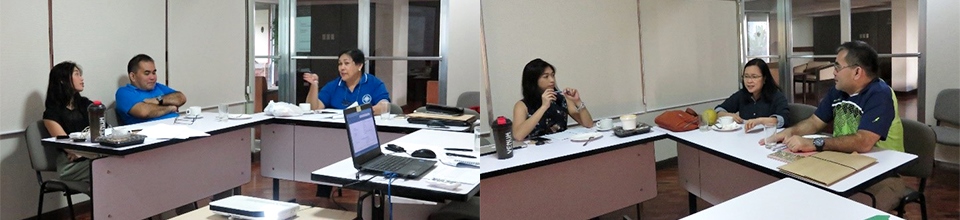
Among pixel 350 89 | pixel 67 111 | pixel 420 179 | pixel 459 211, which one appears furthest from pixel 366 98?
pixel 67 111

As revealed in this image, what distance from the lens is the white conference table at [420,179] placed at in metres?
1.87

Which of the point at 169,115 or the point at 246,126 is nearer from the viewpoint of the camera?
the point at 246,126

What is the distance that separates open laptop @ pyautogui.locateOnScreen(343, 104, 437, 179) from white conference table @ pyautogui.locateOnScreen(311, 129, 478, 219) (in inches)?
1.1

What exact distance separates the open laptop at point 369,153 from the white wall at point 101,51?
47cm

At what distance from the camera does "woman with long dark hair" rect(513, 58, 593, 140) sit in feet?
3.98

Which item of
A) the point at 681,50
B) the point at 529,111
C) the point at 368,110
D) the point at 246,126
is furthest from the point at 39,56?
the point at 681,50

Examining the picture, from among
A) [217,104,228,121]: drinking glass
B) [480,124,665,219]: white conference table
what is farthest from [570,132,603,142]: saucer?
[217,104,228,121]: drinking glass

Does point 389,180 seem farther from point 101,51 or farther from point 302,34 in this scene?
point 101,51

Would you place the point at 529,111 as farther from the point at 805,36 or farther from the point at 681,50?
the point at 805,36

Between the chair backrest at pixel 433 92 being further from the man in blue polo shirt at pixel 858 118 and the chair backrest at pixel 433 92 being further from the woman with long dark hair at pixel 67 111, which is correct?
the woman with long dark hair at pixel 67 111

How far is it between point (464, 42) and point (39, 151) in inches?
76.0

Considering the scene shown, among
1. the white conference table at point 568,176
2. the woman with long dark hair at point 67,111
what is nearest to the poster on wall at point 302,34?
the white conference table at point 568,176

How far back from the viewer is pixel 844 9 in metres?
1.24

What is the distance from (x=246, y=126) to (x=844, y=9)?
77.3 inches
